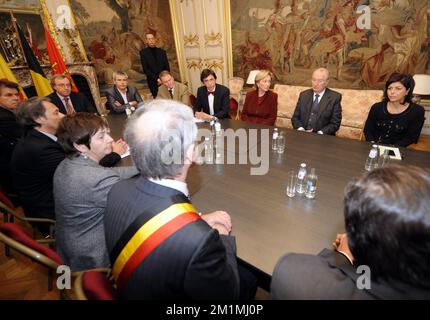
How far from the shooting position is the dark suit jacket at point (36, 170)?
76.2 inches

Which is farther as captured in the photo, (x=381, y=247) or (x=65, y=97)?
(x=65, y=97)

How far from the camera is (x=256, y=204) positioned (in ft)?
5.19

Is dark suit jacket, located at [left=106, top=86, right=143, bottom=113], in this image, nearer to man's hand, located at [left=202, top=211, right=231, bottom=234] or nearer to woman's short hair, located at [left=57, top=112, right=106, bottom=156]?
woman's short hair, located at [left=57, top=112, right=106, bottom=156]

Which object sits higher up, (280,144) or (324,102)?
(324,102)

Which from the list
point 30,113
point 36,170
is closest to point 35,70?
point 30,113

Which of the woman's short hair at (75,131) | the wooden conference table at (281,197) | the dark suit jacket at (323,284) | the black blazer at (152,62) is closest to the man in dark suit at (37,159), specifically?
the woman's short hair at (75,131)

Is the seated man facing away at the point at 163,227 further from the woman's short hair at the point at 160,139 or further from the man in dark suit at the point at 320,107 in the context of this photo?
the man in dark suit at the point at 320,107

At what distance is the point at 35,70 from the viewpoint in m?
5.01

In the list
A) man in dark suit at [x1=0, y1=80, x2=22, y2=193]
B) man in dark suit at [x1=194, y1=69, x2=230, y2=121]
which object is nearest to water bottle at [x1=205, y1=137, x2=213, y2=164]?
man in dark suit at [x1=194, y1=69, x2=230, y2=121]

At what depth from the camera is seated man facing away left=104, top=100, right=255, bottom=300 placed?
0.89 meters

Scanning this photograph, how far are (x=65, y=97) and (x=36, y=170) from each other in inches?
102

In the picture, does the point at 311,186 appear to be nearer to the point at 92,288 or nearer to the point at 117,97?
the point at 92,288
